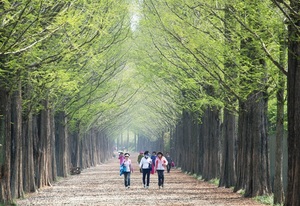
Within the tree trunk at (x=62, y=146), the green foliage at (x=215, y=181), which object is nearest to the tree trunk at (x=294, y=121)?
the green foliage at (x=215, y=181)

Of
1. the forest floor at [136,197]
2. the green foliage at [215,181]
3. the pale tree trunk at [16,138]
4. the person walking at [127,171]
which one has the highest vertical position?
the pale tree trunk at [16,138]

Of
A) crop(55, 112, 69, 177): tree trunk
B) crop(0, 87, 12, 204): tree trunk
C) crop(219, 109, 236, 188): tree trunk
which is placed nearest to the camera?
crop(0, 87, 12, 204): tree trunk

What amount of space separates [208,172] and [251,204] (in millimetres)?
18696

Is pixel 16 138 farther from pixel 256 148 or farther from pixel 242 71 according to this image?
pixel 256 148

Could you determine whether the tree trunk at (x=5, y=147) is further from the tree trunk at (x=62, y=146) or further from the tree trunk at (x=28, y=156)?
the tree trunk at (x=62, y=146)

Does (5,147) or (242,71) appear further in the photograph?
(5,147)

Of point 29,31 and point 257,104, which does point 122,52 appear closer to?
point 257,104

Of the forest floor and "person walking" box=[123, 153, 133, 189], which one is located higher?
"person walking" box=[123, 153, 133, 189]

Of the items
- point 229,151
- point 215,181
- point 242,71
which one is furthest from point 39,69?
point 215,181

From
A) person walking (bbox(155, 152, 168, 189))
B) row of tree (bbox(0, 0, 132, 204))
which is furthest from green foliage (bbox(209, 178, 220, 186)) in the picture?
row of tree (bbox(0, 0, 132, 204))

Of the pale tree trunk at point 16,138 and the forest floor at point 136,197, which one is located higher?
the pale tree trunk at point 16,138

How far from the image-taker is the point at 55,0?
71.1 feet

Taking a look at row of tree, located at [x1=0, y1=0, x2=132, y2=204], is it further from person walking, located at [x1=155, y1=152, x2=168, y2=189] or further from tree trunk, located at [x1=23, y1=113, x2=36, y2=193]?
person walking, located at [x1=155, y1=152, x2=168, y2=189]

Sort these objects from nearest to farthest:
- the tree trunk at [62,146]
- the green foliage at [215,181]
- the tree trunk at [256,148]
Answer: the tree trunk at [256,148], the green foliage at [215,181], the tree trunk at [62,146]
